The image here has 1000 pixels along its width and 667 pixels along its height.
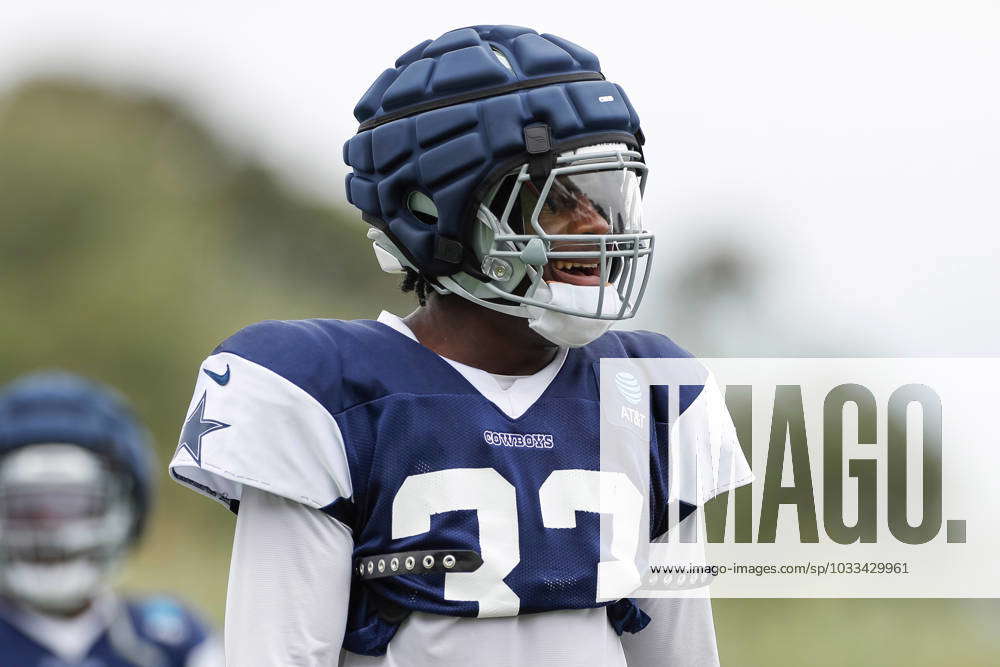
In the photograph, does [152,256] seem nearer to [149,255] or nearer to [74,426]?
[149,255]

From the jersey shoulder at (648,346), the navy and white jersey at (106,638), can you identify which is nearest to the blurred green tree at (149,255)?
the jersey shoulder at (648,346)

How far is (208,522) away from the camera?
495cm

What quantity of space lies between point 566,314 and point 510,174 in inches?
6.8

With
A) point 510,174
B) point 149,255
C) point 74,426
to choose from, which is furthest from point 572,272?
point 149,255

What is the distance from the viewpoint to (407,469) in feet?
4.52

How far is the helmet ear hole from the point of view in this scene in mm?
1487

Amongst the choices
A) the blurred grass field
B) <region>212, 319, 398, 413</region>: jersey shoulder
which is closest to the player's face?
<region>212, 319, 398, 413</region>: jersey shoulder

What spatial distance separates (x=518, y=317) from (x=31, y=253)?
4.34 m

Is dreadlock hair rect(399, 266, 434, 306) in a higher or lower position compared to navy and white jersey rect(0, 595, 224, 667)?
higher

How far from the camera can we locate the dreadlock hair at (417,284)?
156 centimetres

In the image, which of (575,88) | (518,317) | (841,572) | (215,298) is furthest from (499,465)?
(215,298)

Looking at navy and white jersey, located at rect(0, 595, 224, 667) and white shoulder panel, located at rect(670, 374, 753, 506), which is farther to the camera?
white shoulder panel, located at rect(670, 374, 753, 506)

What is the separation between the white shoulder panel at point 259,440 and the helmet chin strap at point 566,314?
0.26m

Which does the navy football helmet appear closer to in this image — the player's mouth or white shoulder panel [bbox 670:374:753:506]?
the player's mouth
